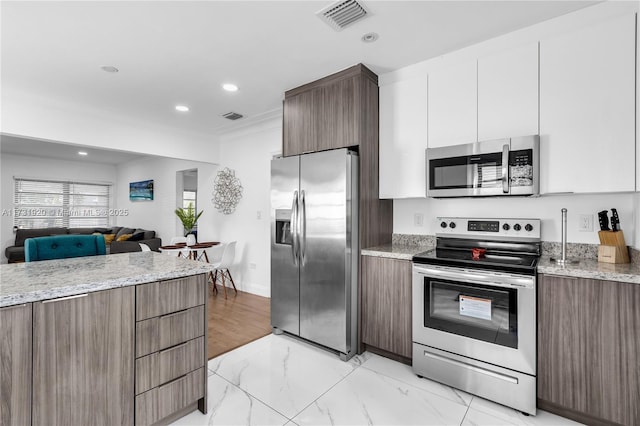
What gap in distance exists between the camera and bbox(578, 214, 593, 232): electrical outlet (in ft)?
7.30

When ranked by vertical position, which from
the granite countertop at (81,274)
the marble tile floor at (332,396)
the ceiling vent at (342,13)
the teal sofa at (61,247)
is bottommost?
the marble tile floor at (332,396)

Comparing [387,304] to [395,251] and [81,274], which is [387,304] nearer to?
[395,251]

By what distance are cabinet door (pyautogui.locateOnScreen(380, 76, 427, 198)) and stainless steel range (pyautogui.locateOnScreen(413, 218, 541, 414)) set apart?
65 cm

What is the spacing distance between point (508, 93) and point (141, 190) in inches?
291

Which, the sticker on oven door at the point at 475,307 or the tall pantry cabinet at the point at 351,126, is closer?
the sticker on oven door at the point at 475,307

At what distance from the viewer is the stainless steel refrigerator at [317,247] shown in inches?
103

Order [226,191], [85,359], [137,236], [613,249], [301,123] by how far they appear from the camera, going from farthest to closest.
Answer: [137,236] → [226,191] → [301,123] → [613,249] → [85,359]

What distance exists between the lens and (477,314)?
2090mm

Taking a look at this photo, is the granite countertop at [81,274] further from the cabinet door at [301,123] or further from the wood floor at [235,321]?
the cabinet door at [301,123]

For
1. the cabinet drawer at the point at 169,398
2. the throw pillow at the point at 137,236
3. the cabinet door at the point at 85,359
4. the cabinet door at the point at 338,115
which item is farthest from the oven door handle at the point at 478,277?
the throw pillow at the point at 137,236

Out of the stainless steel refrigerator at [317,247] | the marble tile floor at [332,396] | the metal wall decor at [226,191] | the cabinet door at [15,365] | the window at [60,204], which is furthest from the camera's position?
the window at [60,204]

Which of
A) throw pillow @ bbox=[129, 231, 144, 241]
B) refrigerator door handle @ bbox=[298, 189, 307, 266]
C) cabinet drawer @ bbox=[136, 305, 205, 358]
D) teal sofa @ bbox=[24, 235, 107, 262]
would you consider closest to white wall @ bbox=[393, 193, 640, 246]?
refrigerator door handle @ bbox=[298, 189, 307, 266]

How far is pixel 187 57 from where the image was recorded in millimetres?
2584

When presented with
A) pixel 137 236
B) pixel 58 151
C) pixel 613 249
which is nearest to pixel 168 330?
pixel 613 249
